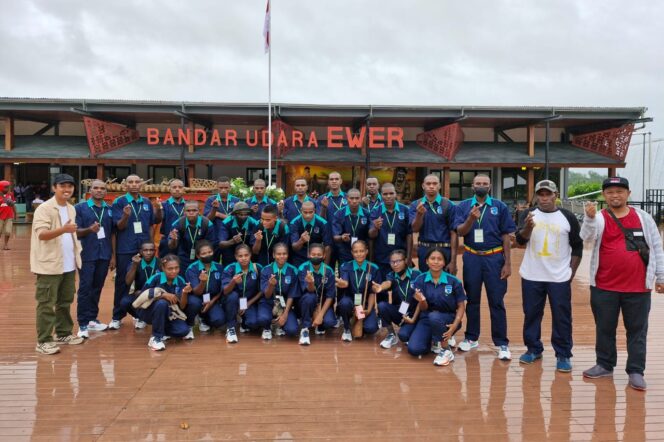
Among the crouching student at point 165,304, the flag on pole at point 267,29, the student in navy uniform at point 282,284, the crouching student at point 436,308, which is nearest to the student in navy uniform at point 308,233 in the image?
the student in navy uniform at point 282,284

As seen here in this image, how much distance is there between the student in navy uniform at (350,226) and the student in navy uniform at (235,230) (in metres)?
1.09

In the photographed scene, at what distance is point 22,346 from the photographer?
5.16m

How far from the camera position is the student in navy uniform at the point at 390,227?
225 inches

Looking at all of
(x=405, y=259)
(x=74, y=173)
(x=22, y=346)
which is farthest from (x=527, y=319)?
(x=74, y=173)

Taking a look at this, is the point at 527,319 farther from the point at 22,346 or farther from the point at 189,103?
the point at 189,103

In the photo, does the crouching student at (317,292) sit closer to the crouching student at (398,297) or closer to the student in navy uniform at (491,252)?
A: the crouching student at (398,297)

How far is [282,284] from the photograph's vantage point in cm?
562

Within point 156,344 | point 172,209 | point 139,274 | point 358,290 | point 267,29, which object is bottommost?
point 156,344

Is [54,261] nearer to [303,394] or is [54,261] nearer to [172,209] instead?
[172,209]

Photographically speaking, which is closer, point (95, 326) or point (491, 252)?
point (491, 252)

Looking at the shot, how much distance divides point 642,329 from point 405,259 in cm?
234

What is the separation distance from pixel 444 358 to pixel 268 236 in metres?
2.63

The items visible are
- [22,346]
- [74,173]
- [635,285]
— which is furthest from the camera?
[74,173]

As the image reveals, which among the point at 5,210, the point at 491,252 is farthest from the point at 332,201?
the point at 5,210
